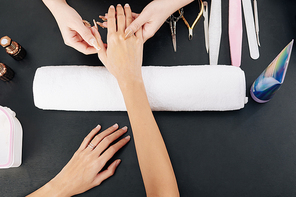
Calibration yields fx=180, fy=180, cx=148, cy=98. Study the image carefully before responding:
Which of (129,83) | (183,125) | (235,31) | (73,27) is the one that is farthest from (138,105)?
(235,31)

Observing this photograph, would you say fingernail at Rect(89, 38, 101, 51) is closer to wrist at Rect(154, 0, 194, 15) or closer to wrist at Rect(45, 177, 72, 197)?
wrist at Rect(154, 0, 194, 15)

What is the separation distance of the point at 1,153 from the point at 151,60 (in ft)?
1.81

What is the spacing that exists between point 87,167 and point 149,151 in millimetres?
213

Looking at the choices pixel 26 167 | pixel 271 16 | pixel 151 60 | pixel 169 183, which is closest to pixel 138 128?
pixel 169 183

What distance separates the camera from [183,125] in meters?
0.57

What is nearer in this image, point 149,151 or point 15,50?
point 149,151

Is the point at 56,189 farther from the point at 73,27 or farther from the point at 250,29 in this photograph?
the point at 250,29

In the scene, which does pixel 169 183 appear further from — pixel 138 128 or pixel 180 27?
pixel 180 27

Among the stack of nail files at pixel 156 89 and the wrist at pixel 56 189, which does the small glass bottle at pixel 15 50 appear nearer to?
the stack of nail files at pixel 156 89

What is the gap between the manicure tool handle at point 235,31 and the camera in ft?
2.02

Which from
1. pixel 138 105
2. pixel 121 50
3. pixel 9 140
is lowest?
pixel 9 140

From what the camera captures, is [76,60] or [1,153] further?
[76,60]

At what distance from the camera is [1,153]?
1.78ft

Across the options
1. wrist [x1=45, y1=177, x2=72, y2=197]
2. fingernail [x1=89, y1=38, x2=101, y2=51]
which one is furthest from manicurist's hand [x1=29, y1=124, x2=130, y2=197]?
fingernail [x1=89, y1=38, x2=101, y2=51]
